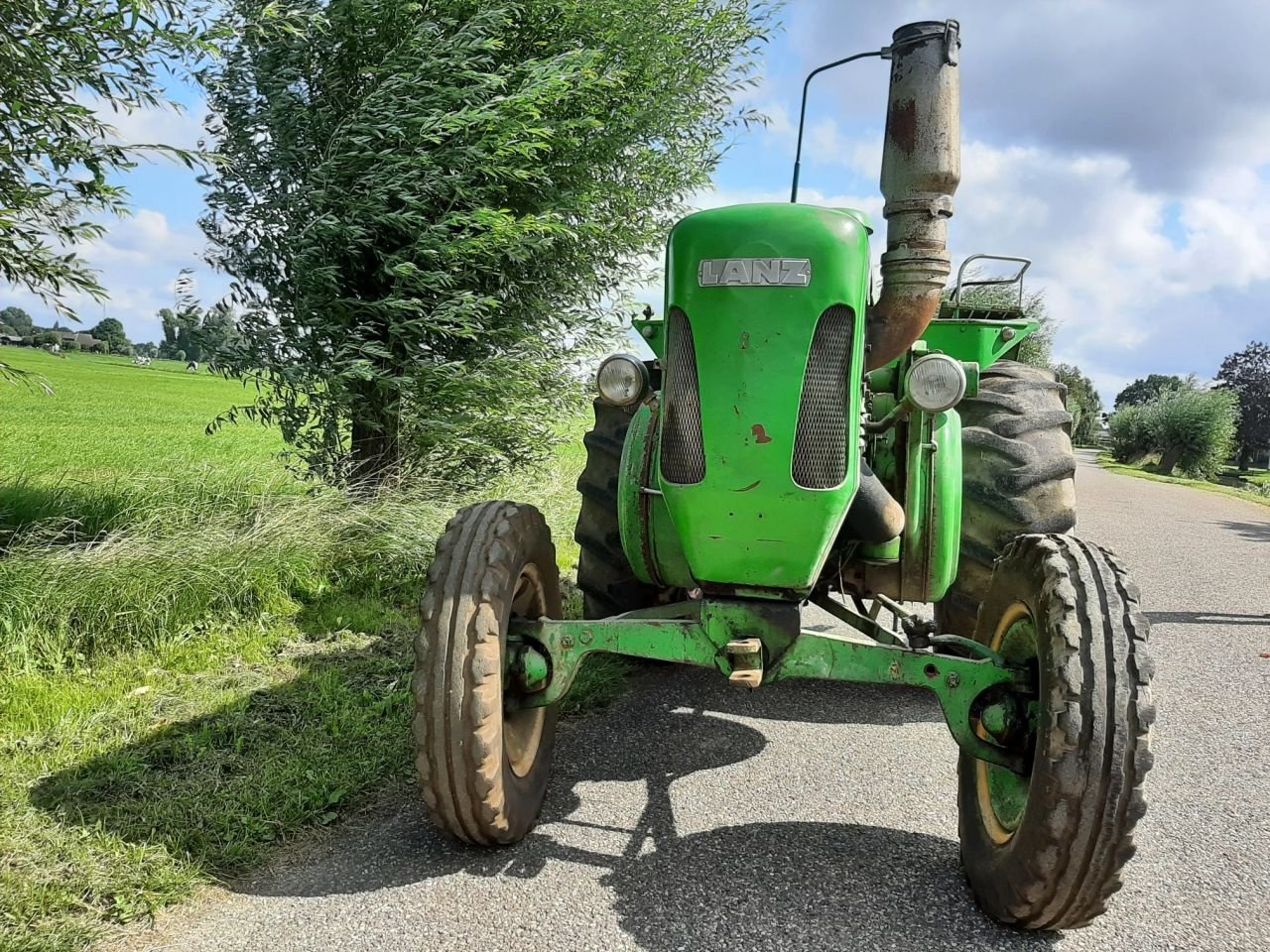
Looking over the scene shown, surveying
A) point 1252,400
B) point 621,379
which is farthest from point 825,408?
point 1252,400

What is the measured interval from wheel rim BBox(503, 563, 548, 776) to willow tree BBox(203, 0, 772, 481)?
3.28m

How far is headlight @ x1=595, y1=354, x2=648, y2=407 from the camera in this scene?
3045mm

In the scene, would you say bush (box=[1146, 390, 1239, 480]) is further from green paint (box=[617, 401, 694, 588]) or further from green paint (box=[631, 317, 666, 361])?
green paint (box=[617, 401, 694, 588])

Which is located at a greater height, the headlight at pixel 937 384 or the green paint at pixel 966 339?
the green paint at pixel 966 339

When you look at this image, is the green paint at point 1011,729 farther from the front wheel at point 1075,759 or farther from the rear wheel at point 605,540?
the rear wheel at point 605,540

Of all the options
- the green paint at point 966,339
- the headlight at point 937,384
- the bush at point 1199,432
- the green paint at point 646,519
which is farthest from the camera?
the bush at point 1199,432

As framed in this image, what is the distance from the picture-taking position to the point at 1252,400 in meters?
56.3

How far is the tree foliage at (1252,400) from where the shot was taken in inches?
2188

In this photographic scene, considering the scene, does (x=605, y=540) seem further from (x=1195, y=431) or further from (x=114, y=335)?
(x=114, y=335)

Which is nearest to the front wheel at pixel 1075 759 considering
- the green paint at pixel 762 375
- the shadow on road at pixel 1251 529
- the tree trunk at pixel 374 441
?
the green paint at pixel 762 375

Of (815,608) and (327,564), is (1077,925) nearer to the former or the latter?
(815,608)

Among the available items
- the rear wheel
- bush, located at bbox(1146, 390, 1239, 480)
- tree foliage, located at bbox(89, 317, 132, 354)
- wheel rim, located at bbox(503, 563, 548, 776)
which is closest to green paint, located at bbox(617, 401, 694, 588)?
wheel rim, located at bbox(503, 563, 548, 776)

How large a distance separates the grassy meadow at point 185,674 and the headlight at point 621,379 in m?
1.56

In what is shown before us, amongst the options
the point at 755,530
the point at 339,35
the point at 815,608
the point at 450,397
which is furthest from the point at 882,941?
the point at 339,35
